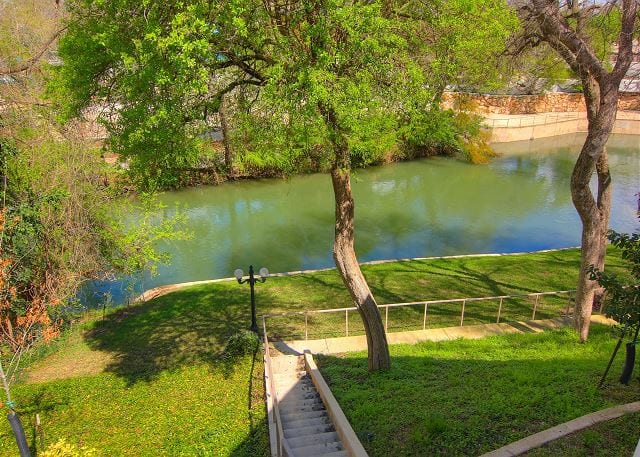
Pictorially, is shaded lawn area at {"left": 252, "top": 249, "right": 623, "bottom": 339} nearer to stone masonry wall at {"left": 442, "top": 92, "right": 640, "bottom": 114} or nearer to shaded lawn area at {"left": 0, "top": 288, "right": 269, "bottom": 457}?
shaded lawn area at {"left": 0, "top": 288, "right": 269, "bottom": 457}

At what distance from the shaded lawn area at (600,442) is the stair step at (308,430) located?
11.3 ft

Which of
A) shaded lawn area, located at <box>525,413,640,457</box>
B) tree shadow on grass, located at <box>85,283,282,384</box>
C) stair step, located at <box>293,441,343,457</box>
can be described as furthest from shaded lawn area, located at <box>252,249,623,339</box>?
shaded lawn area, located at <box>525,413,640,457</box>

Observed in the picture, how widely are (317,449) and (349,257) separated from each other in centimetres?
320

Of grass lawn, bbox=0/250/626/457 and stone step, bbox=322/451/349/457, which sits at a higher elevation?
stone step, bbox=322/451/349/457

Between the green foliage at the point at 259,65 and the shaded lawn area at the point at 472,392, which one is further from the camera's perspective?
the shaded lawn area at the point at 472,392

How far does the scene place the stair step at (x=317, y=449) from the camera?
7.39 m

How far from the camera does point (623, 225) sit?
78.8ft

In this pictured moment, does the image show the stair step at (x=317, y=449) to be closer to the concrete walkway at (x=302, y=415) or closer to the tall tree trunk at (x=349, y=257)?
the concrete walkway at (x=302, y=415)

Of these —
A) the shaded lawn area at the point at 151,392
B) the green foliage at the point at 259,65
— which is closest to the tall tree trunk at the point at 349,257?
the green foliage at the point at 259,65

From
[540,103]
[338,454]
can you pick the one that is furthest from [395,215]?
[540,103]

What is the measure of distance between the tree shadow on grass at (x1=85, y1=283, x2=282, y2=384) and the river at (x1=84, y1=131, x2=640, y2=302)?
11.0 ft

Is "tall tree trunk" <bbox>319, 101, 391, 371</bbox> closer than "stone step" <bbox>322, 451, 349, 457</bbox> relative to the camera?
No

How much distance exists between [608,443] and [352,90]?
5605 millimetres

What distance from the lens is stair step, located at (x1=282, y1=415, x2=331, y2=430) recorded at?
27.9ft
